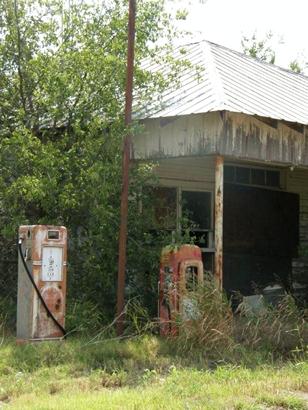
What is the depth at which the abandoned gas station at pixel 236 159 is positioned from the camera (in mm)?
10078

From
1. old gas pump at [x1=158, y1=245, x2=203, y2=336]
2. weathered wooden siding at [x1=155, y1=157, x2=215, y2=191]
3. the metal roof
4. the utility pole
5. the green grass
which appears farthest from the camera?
weathered wooden siding at [x1=155, y1=157, x2=215, y2=191]

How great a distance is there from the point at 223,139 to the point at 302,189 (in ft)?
18.7

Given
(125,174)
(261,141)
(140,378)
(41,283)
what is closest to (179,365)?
(140,378)

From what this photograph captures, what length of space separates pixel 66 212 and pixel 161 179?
2.79m

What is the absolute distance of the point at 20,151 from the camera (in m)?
9.68

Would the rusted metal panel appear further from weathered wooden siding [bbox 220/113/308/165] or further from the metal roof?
the metal roof

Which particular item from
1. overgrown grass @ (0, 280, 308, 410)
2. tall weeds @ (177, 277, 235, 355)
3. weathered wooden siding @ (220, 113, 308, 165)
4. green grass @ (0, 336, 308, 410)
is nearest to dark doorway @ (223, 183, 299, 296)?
weathered wooden siding @ (220, 113, 308, 165)

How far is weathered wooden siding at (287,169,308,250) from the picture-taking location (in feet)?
48.8

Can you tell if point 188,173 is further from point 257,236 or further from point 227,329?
point 227,329

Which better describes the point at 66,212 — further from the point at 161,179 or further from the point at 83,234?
the point at 161,179

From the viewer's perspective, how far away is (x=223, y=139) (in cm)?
999

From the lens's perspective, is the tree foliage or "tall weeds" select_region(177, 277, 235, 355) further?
the tree foliage

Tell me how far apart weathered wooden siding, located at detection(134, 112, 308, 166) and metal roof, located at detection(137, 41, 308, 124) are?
0.77ft

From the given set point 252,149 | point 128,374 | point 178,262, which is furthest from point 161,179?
point 128,374
